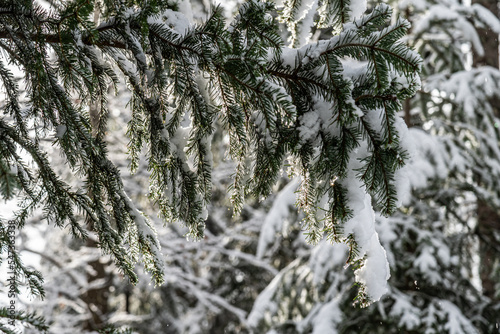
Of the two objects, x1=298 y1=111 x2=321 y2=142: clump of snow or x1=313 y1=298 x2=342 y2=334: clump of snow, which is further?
x1=313 y1=298 x2=342 y2=334: clump of snow

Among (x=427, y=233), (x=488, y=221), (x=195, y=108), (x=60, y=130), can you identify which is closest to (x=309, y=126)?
(x=195, y=108)

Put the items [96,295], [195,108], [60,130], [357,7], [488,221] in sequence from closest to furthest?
[60,130] < [195,108] < [357,7] < [488,221] < [96,295]

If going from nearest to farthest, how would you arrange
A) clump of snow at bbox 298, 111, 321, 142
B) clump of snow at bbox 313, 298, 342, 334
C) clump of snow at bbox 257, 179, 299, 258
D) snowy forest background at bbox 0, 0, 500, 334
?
1. clump of snow at bbox 298, 111, 321, 142
2. clump of snow at bbox 313, 298, 342, 334
3. snowy forest background at bbox 0, 0, 500, 334
4. clump of snow at bbox 257, 179, 299, 258

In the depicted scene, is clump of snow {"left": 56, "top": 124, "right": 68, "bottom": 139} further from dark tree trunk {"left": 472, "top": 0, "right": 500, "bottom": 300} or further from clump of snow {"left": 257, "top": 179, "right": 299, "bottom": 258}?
dark tree trunk {"left": 472, "top": 0, "right": 500, "bottom": 300}

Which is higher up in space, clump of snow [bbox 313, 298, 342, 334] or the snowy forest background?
the snowy forest background

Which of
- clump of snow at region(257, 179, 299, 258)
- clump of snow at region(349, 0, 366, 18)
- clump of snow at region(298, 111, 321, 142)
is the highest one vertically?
clump of snow at region(257, 179, 299, 258)

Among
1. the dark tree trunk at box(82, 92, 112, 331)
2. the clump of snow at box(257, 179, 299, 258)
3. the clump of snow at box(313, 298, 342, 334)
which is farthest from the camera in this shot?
the dark tree trunk at box(82, 92, 112, 331)

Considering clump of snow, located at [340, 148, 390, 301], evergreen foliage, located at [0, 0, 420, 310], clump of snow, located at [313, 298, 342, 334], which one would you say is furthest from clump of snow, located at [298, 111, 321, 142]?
clump of snow, located at [313, 298, 342, 334]

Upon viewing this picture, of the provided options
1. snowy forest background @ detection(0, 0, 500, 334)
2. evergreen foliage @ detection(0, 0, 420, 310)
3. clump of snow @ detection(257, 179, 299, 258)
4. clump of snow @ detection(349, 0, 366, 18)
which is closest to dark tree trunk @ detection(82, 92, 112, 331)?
snowy forest background @ detection(0, 0, 500, 334)

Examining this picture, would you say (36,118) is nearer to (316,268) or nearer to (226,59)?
(226,59)

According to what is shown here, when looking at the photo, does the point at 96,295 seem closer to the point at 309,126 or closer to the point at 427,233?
the point at 427,233

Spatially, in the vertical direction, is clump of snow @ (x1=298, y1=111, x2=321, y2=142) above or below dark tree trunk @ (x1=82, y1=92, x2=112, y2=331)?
below

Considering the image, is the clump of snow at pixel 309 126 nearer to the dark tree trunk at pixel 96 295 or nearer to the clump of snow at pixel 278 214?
the clump of snow at pixel 278 214

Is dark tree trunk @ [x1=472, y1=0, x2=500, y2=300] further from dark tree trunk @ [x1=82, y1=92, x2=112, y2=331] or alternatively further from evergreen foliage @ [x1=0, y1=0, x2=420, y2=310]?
dark tree trunk @ [x1=82, y1=92, x2=112, y2=331]
